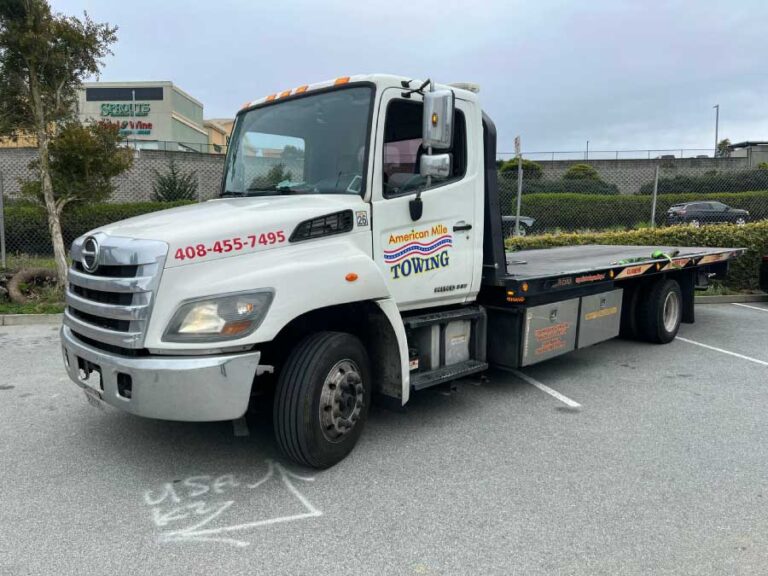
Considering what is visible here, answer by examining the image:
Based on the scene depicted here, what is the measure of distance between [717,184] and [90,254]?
2980 cm

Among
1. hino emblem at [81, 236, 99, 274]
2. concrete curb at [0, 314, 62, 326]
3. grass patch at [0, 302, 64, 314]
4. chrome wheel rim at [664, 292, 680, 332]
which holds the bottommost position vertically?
concrete curb at [0, 314, 62, 326]

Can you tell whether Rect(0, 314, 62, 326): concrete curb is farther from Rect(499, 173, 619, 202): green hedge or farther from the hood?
Rect(499, 173, 619, 202): green hedge

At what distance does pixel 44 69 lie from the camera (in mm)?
9125

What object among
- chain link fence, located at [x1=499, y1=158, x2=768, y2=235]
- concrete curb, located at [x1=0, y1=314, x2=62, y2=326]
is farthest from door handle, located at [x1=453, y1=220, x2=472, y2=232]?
chain link fence, located at [x1=499, y1=158, x2=768, y2=235]

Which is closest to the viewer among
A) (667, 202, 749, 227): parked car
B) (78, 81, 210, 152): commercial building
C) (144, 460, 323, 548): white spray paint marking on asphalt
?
(144, 460, 323, 548): white spray paint marking on asphalt

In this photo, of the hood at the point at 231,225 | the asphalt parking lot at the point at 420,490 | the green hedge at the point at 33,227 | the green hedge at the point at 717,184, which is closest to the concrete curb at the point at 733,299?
the asphalt parking lot at the point at 420,490

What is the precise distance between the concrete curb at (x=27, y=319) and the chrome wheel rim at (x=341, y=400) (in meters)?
6.75

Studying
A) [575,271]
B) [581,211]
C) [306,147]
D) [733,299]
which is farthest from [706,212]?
[306,147]

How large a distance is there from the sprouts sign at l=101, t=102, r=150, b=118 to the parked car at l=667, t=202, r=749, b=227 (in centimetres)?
4658

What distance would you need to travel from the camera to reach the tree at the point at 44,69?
343 inches

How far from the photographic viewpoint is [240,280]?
10.8ft

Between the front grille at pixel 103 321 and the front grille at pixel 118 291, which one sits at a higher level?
the front grille at pixel 118 291

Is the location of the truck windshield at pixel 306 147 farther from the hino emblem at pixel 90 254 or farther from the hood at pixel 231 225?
the hino emblem at pixel 90 254

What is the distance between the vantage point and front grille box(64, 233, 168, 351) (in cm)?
320
